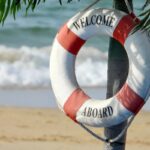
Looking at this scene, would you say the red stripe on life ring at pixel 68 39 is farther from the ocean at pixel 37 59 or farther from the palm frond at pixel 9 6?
the ocean at pixel 37 59

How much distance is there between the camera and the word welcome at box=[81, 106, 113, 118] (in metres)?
3.79

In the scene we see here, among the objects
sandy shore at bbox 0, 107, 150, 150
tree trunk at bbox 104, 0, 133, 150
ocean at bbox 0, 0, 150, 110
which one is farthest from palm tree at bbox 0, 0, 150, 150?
sandy shore at bbox 0, 107, 150, 150

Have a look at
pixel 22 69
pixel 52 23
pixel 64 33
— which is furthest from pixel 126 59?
pixel 52 23

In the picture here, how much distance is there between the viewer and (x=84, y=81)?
8.62 m

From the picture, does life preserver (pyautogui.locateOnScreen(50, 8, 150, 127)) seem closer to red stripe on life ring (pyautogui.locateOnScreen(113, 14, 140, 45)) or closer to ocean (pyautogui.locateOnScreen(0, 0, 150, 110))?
red stripe on life ring (pyautogui.locateOnScreen(113, 14, 140, 45))

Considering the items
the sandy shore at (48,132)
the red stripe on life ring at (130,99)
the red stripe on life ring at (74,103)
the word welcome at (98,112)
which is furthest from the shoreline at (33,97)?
the red stripe on life ring at (130,99)

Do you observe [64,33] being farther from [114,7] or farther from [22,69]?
[22,69]

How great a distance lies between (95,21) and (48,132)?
8.79ft

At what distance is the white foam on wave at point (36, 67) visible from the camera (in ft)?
28.2

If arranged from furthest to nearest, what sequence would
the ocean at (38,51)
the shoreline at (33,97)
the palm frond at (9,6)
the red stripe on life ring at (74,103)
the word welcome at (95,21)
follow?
1. the ocean at (38,51)
2. the shoreline at (33,97)
3. the red stripe on life ring at (74,103)
4. the word welcome at (95,21)
5. the palm frond at (9,6)

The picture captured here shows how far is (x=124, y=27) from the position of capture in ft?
12.3

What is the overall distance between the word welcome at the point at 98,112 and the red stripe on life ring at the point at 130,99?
0.08 metres

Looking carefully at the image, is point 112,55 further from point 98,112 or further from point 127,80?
point 98,112

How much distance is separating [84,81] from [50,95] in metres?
0.91
